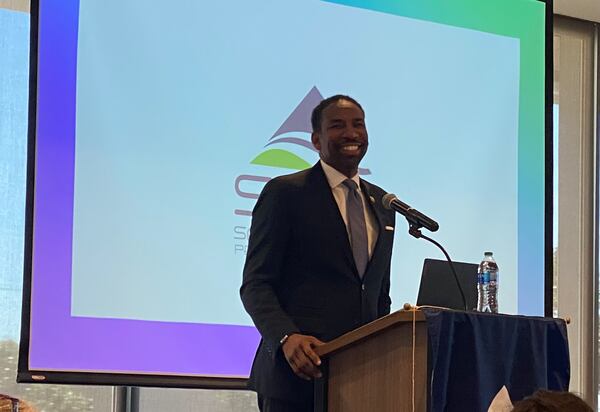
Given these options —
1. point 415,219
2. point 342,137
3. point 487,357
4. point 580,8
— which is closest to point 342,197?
point 342,137

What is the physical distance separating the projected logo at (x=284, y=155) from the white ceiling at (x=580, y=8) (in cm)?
177

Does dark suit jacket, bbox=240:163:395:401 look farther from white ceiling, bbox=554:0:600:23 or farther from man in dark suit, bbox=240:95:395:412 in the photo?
white ceiling, bbox=554:0:600:23

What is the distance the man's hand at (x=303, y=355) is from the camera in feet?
7.91

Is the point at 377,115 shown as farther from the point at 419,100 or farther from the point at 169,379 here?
the point at 169,379

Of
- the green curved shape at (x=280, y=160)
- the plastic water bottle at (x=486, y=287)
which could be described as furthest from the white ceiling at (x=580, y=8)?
the plastic water bottle at (x=486, y=287)

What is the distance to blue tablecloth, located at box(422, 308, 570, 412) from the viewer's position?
219 centimetres

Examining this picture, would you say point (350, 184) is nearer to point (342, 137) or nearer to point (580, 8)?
Answer: point (342, 137)

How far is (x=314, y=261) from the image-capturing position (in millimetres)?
2740

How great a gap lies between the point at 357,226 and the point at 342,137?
277 mm

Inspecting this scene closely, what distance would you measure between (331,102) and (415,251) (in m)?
1.09

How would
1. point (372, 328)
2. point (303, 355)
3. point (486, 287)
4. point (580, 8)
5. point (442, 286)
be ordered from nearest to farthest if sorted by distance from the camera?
point (372, 328) < point (303, 355) < point (442, 286) < point (486, 287) < point (580, 8)

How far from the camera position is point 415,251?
3963 mm

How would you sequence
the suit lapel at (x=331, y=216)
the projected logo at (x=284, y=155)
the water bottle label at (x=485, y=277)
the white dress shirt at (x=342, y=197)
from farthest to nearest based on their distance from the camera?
the projected logo at (x=284, y=155) < the white dress shirt at (x=342, y=197) < the suit lapel at (x=331, y=216) < the water bottle label at (x=485, y=277)

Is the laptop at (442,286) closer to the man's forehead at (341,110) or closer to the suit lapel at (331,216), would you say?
the suit lapel at (331,216)
